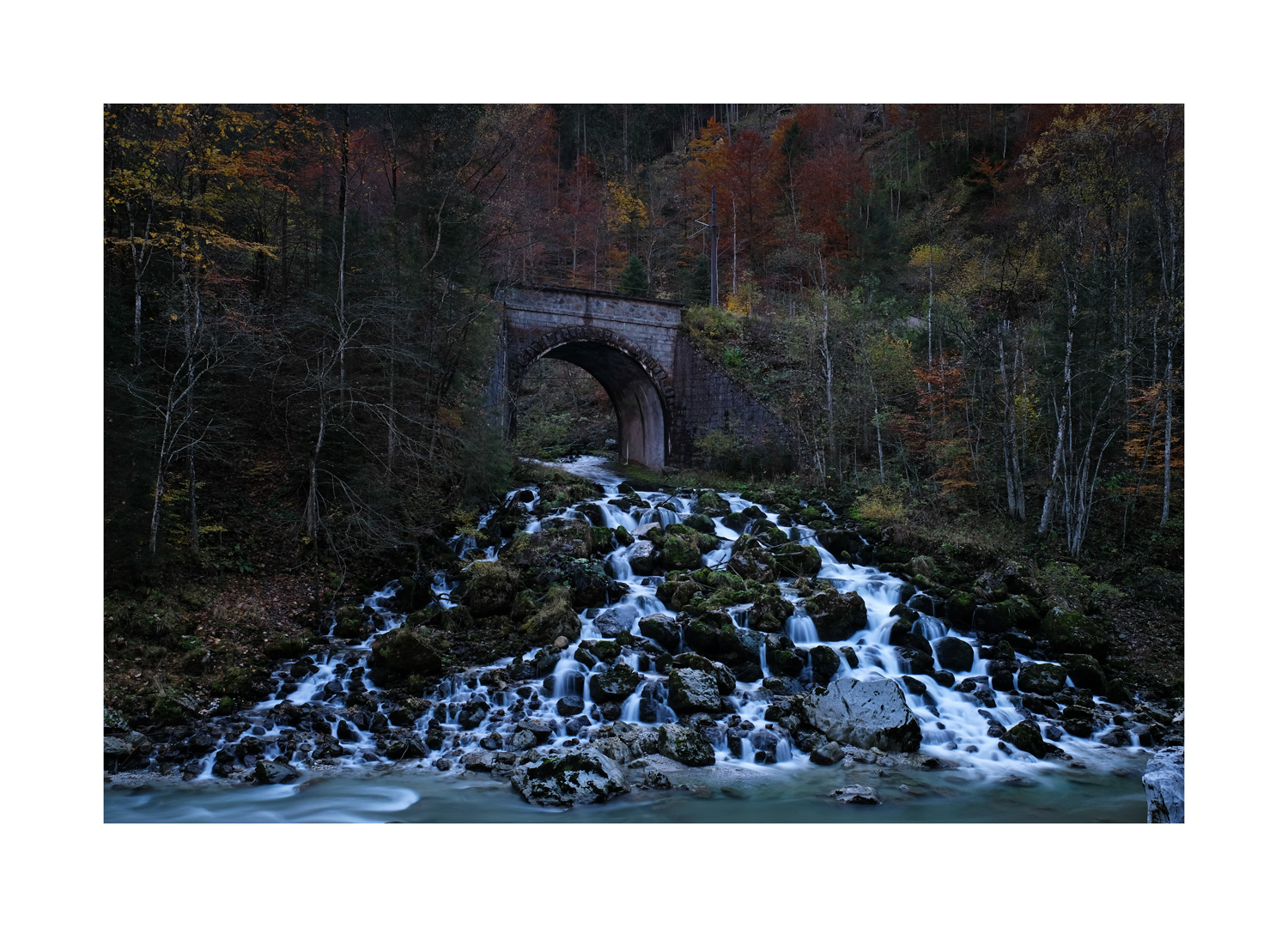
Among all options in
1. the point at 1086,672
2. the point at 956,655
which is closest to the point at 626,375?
the point at 956,655

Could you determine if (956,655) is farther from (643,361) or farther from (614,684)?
(643,361)

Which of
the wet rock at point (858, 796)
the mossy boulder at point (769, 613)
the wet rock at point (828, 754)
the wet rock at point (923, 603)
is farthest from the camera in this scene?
the wet rock at point (923, 603)

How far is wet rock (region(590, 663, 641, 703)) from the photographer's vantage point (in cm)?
811

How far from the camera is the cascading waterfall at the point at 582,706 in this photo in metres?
7.07

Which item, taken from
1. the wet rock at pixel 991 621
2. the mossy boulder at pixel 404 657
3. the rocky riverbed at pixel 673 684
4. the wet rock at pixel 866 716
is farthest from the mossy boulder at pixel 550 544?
the wet rock at pixel 991 621

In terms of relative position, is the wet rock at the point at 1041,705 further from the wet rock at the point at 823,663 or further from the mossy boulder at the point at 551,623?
the mossy boulder at the point at 551,623

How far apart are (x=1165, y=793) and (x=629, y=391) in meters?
16.8

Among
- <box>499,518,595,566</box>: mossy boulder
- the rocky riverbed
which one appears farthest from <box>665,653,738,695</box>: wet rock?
<box>499,518,595,566</box>: mossy boulder

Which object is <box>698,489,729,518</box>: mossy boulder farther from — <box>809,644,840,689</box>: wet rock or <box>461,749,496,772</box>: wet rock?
<box>461,749,496,772</box>: wet rock

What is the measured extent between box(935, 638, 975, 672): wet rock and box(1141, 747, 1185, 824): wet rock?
287 cm

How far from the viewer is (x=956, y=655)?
9.34 metres

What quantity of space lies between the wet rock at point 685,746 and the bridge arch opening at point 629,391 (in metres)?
12.1

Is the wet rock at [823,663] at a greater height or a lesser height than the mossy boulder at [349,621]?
lesser

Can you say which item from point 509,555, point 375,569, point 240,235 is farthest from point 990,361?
point 240,235
